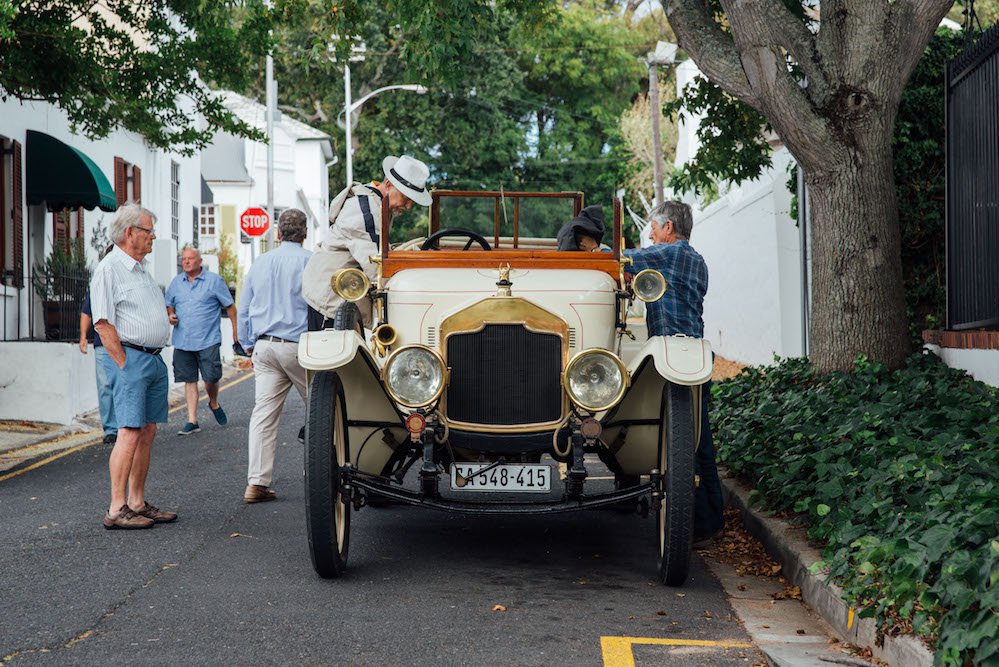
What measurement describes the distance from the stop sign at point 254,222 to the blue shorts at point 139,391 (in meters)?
20.1

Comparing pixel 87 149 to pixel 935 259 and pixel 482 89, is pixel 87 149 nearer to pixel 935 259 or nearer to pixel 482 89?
pixel 935 259

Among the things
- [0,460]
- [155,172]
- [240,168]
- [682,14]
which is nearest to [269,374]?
[0,460]

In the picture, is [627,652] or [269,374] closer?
[627,652]

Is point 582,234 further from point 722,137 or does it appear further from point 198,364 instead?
point 198,364

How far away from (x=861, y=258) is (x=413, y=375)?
487cm

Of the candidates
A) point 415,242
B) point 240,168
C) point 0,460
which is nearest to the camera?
point 415,242

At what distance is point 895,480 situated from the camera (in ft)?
19.2

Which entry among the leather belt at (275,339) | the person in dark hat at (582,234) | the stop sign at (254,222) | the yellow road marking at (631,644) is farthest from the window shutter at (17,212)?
the yellow road marking at (631,644)

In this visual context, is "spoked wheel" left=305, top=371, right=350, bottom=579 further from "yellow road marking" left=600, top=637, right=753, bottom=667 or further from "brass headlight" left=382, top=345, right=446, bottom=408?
"yellow road marking" left=600, top=637, right=753, bottom=667

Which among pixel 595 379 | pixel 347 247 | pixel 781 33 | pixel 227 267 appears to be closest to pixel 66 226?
pixel 227 267

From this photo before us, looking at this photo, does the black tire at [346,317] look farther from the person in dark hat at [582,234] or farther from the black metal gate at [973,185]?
the black metal gate at [973,185]

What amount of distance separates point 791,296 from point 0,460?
944 centimetres

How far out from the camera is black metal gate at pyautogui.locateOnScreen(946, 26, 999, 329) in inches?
340

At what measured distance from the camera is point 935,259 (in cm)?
1098
